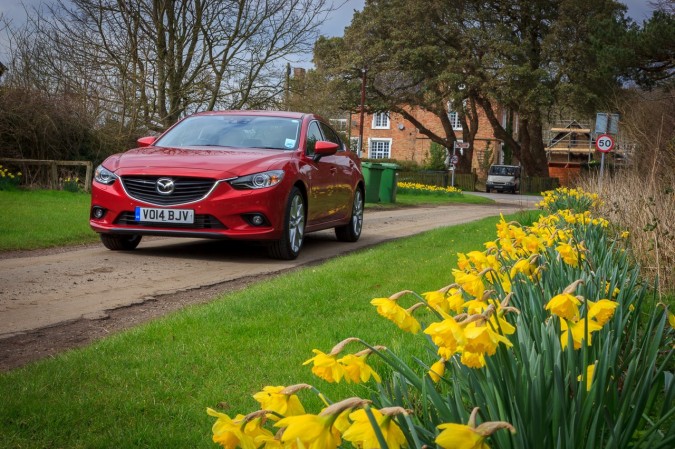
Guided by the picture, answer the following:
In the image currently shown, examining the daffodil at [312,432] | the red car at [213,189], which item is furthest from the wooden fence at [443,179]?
the daffodil at [312,432]

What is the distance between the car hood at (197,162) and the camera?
26.6 feet

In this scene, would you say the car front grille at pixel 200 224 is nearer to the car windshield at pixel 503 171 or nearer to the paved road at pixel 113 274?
the paved road at pixel 113 274

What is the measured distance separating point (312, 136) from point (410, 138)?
196 ft

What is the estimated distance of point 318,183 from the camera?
952 centimetres

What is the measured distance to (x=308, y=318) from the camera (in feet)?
16.6

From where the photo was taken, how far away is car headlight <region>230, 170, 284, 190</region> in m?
8.07

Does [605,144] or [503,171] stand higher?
[605,144]

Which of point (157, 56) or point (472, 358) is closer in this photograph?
point (472, 358)

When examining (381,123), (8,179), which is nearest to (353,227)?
(8,179)

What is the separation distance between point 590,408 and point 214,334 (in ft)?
9.45

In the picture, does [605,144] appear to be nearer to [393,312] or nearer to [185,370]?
[185,370]

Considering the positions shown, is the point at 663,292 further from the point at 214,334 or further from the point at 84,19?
the point at 84,19

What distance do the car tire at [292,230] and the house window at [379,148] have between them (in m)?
61.9

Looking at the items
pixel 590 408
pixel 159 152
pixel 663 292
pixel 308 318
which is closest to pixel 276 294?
pixel 308 318
